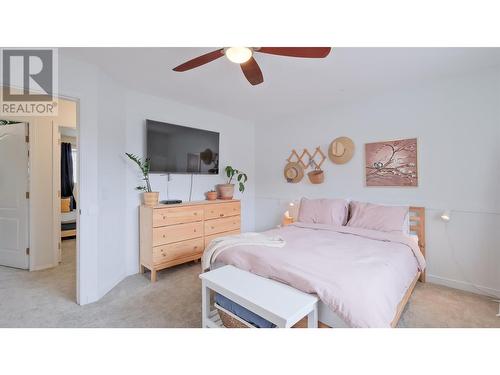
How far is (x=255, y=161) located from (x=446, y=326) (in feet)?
11.5

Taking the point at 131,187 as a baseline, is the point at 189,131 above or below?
above

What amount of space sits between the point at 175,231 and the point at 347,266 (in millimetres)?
2110

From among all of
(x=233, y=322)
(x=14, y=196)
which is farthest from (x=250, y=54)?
(x=14, y=196)

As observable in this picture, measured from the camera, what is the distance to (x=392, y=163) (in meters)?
2.90

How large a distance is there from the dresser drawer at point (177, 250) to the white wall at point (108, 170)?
449 mm

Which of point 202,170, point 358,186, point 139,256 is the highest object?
point 202,170

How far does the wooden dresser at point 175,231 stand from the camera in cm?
274

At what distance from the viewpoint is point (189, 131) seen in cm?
339

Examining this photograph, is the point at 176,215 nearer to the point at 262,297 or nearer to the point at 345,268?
the point at 262,297
